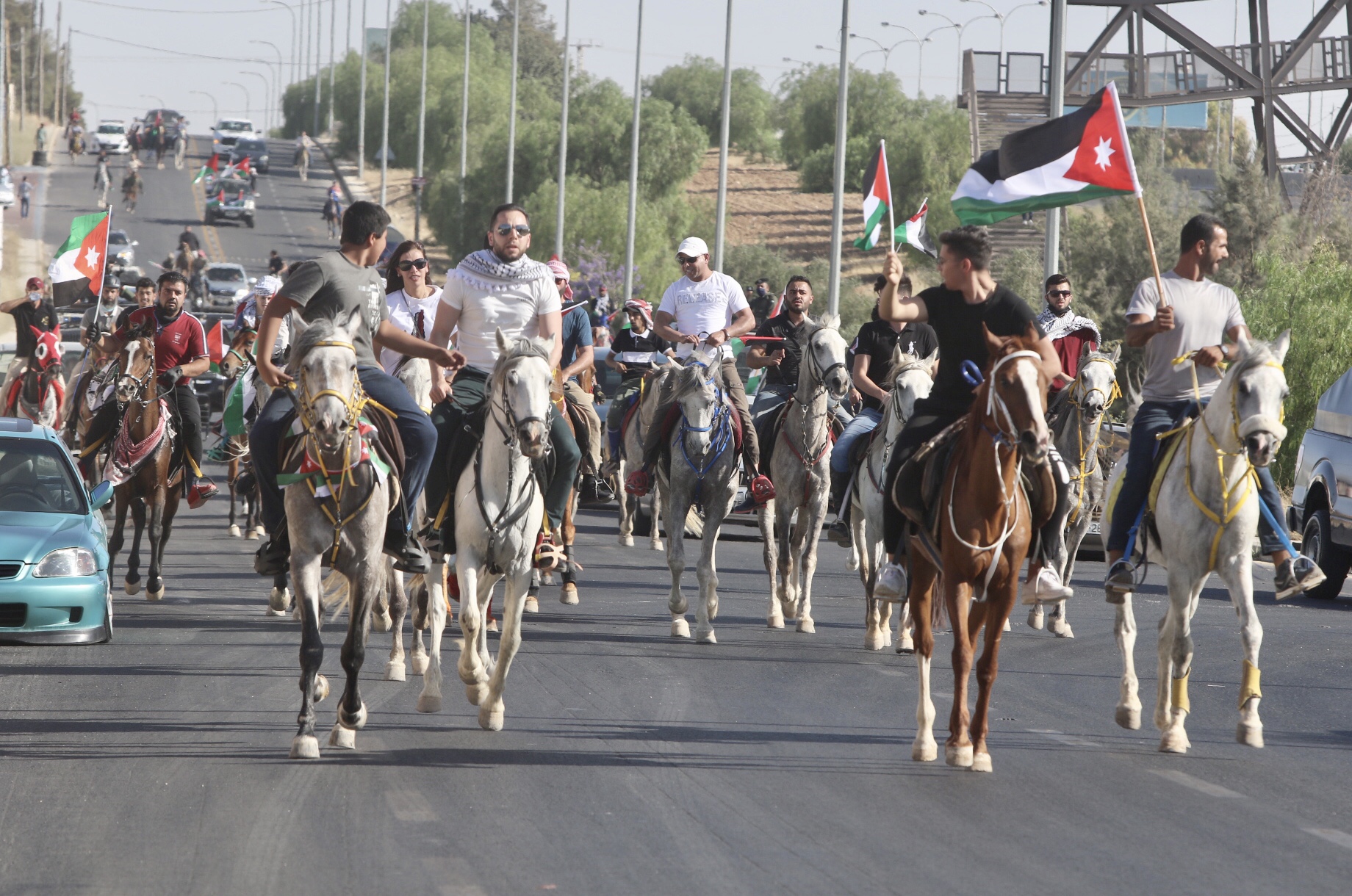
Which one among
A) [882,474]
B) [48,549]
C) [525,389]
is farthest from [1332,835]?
[48,549]

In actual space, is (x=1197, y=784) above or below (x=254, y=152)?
below

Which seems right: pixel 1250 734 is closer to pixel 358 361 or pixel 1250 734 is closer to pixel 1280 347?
pixel 1280 347

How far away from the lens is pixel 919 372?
13453 millimetres

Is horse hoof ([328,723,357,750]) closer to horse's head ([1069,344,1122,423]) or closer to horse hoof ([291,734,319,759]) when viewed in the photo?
horse hoof ([291,734,319,759])

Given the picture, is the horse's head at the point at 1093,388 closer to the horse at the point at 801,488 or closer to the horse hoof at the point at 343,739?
the horse at the point at 801,488

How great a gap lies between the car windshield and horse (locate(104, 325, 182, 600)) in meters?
2.34

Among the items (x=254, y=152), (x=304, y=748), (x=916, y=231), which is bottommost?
(x=304, y=748)

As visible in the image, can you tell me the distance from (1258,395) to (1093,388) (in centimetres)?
526

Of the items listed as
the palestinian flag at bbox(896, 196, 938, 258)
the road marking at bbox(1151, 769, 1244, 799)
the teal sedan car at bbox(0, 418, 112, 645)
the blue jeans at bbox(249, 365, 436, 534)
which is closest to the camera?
the road marking at bbox(1151, 769, 1244, 799)

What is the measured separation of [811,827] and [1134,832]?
1.38m

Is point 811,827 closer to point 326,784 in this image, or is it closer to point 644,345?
point 326,784

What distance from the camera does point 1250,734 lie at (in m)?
9.71

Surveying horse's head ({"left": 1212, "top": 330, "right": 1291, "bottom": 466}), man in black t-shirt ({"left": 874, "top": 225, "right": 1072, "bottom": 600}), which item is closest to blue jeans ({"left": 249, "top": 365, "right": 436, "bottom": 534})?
man in black t-shirt ({"left": 874, "top": 225, "right": 1072, "bottom": 600})

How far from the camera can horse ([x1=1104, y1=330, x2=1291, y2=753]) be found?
31.3ft
